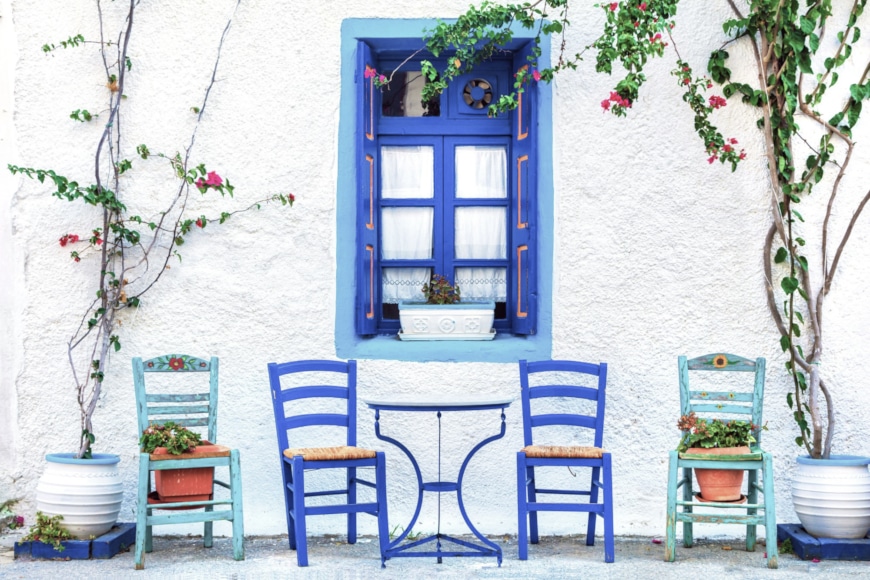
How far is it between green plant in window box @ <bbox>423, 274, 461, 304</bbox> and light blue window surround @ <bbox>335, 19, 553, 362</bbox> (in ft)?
0.86

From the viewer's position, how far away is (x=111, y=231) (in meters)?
5.48

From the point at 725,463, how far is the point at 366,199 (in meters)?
2.22

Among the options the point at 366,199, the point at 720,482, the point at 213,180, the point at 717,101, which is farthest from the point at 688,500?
the point at 213,180

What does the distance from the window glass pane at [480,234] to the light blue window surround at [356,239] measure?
0.38m

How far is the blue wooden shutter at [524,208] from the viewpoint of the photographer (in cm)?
552

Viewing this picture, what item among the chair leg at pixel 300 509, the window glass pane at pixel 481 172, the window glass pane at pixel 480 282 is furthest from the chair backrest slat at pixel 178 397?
the window glass pane at pixel 481 172

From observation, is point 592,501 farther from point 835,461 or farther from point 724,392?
point 835,461

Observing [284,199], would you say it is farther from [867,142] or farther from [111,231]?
[867,142]

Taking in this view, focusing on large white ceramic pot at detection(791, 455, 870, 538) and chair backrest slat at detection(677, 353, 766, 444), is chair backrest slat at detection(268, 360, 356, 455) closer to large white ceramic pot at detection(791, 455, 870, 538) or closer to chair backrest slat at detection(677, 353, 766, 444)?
chair backrest slat at detection(677, 353, 766, 444)

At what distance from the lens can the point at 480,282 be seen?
5.82 m

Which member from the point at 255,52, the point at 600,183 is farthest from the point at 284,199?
the point at 600,183

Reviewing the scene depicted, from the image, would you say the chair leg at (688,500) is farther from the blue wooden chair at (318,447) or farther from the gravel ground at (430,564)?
the blue wooden chair at (318,447)

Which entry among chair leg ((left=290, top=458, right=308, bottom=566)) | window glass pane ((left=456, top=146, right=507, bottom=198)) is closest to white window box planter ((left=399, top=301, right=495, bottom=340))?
window glass pane ((left=456, top=146, right=507, bottom=198))

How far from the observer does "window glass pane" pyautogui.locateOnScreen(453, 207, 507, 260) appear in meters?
5.82
